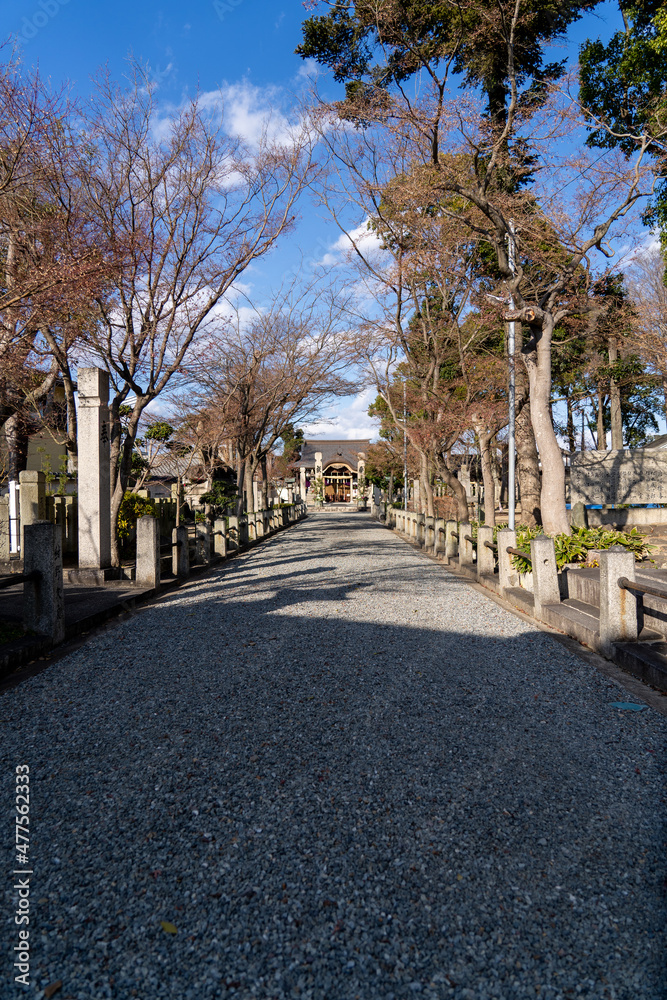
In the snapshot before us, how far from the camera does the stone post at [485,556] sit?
1116 centimetres

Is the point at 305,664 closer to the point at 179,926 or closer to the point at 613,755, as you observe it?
the point at 613,755

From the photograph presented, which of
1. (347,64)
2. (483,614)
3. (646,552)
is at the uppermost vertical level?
(347,64)

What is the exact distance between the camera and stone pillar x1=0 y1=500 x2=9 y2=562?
11.9 metres

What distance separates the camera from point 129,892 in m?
2.45

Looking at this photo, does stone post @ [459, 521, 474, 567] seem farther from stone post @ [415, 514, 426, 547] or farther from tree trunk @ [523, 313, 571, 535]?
stone post @ [415, 514, 426, 547]

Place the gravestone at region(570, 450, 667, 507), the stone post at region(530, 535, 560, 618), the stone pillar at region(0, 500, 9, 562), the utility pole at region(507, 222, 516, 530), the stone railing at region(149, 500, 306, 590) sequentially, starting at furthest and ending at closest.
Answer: the gravestone at region(570, 450, 667, 507)
the stone pillar at region(0, 500, 9, 562)
the utility pole at region(507, 222, 516, 530)
the stone railing at region(149, 500, 306, 590)
the stone post at region(530, 535, 560, 618)

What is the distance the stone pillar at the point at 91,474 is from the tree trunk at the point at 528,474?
8.61 m

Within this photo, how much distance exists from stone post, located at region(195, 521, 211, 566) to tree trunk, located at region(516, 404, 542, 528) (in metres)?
7.16

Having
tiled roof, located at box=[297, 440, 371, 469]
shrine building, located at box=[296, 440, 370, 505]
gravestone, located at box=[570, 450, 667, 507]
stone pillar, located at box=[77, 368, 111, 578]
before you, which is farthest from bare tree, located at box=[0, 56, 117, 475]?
shrine building, located at box=[296, 440, 370, 505]

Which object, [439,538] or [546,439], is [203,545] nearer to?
[439,538]

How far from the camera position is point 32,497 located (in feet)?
38.6

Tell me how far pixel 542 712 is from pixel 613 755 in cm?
76

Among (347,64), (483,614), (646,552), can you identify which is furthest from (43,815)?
(347,64)

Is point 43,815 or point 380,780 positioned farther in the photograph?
point 380,780
